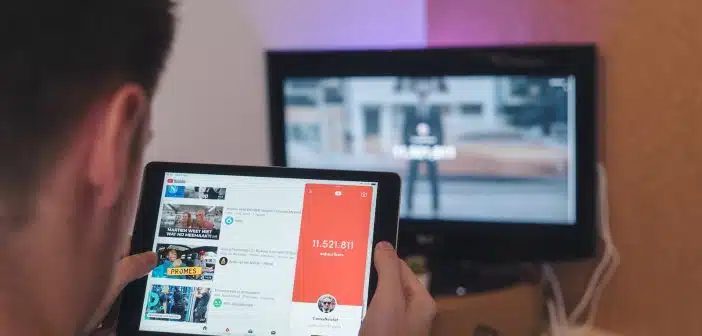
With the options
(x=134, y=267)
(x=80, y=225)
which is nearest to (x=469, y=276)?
(x=134, y=267)

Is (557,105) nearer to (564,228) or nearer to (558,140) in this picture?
(558,140)

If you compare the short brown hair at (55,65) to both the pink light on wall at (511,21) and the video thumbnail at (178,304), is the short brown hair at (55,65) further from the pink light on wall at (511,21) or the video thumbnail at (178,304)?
the pink light on wall at (511,21)

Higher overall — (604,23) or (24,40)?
(604,23)

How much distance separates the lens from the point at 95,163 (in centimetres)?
51

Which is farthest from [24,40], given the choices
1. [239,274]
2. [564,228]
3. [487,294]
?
[564,228]

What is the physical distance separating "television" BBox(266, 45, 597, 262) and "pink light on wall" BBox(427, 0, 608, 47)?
0.23ft

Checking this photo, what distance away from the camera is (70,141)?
0.49m

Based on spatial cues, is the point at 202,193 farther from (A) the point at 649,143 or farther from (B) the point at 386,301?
(A) the point at 649,143

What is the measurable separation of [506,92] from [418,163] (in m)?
0.17

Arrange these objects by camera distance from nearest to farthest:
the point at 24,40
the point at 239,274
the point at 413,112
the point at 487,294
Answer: the point at 24,40 < the point at 239,274 < the point at 487,294 < the point at 413,112

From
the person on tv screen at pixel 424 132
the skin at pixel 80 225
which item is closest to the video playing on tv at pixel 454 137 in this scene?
the person on tv screen at pixel 424 132

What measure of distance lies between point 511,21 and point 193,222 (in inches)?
25.1

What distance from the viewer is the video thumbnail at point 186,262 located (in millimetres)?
830

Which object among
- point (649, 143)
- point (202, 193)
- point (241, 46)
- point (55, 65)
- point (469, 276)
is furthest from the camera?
point (241, 46)
